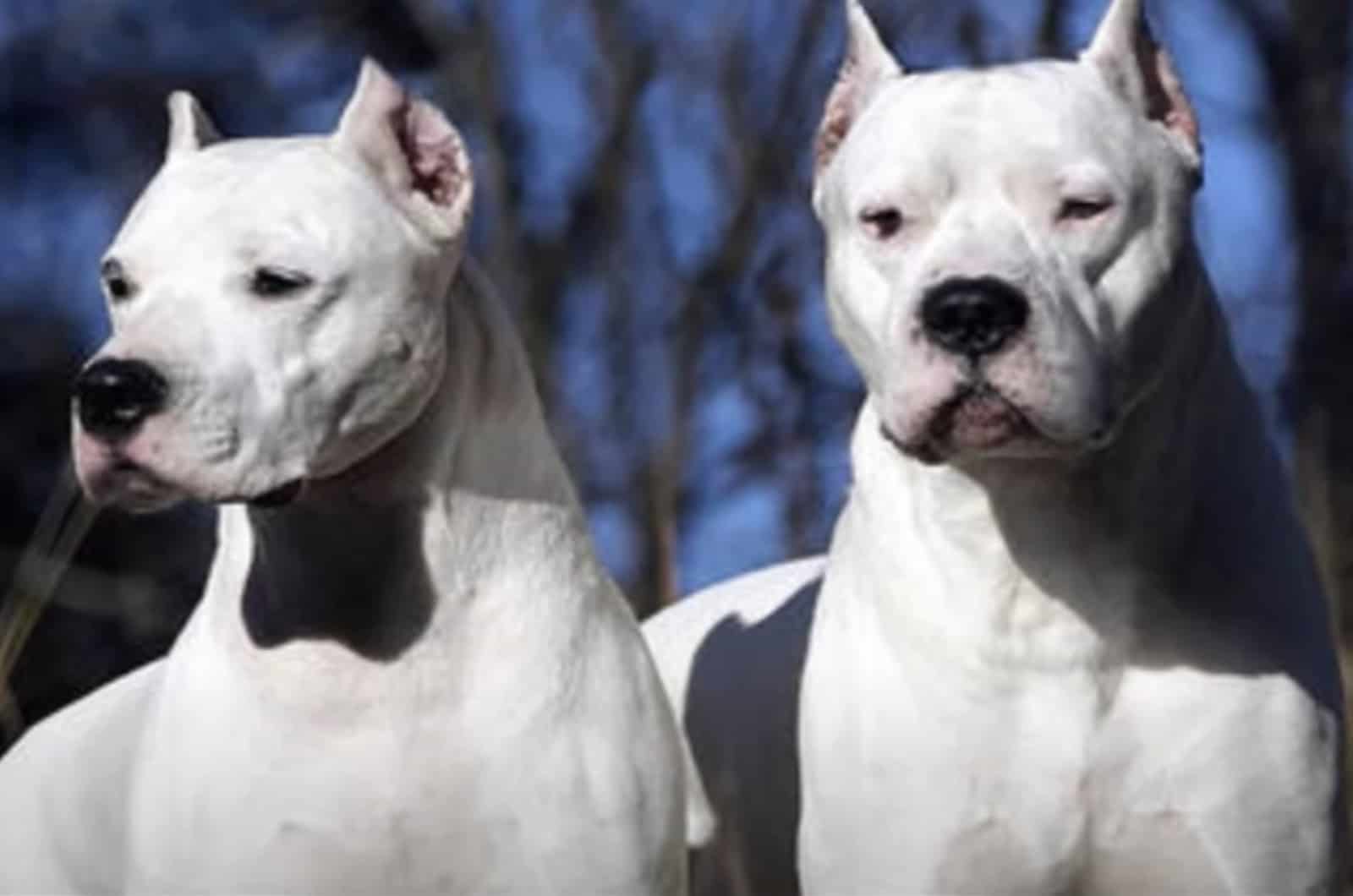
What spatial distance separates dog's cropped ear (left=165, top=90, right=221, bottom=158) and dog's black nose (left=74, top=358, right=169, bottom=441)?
74 cm

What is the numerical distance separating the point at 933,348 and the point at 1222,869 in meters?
1.00

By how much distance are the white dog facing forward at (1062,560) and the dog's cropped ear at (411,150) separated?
2.09 ft

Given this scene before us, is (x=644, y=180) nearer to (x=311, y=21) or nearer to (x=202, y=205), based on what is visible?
(x=311, y=21)

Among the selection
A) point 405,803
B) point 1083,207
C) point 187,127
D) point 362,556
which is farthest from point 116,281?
Result: point 1083,207

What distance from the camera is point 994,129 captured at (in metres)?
6.67

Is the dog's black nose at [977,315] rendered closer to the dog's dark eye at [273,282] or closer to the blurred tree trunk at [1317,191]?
the dog's dark eye at [273,282]

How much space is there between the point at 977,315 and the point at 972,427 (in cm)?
19

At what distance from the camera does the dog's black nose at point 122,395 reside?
657 cm

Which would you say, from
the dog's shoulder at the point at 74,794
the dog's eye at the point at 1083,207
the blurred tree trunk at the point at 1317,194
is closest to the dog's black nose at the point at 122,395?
the dog's shoulder at the point at 74,794

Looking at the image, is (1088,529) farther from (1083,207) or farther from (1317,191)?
(1317,191)

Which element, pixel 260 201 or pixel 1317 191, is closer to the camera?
pixel 260 201

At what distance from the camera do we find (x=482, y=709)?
6.85 metres

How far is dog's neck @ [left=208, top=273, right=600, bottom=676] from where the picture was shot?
23.0 ft

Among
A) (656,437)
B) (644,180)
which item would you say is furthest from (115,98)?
(656,437)
